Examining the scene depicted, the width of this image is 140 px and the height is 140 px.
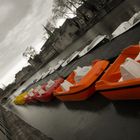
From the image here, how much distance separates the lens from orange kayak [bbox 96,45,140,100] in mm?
3736

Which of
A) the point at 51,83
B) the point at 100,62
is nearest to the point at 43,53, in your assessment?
the point at 51,83

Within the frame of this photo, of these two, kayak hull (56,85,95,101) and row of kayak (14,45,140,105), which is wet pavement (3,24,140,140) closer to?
kayak hull (56,85,95,101)

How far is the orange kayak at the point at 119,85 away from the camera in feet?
12.3

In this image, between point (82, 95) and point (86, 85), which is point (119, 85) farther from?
point (82, 95)

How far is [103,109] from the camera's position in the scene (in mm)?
5168

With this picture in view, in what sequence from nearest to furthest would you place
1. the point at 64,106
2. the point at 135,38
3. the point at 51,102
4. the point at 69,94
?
the point at 69,94, the point at 135,38, the point at 64,106, the point at 51,102

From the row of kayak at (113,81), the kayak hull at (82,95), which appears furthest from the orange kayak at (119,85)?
the kayak hull at (82,95)

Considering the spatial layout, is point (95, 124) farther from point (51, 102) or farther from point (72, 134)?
point (51, 102)

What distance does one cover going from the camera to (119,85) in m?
3.94

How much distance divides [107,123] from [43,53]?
40.9 m

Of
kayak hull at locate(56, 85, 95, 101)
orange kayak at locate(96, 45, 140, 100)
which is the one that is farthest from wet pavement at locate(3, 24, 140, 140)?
orange kayak at locate(96, 45, 140, 100)

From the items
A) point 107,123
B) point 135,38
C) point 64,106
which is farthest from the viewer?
point 64,106

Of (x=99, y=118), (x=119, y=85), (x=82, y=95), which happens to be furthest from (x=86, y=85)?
(x=119, y=85)

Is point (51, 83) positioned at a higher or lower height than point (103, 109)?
higher
